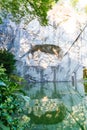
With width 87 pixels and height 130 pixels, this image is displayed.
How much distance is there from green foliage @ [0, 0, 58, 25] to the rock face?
6.81 m

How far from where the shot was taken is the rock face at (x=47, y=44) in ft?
62.2

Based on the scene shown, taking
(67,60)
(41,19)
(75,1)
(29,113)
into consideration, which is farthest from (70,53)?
(29,113)

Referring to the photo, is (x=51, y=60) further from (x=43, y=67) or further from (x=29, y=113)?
(x=29, y=113)

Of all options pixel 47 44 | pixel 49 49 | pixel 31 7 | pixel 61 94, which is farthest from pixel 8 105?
pixel 49 49

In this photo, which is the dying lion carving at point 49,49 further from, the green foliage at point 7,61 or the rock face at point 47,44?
the green foliage at point 7,61

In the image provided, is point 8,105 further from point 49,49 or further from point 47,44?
point 49,49

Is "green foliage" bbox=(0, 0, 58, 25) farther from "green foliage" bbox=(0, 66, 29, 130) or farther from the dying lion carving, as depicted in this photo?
the dying lion carving

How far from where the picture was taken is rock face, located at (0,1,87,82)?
62.2 feet

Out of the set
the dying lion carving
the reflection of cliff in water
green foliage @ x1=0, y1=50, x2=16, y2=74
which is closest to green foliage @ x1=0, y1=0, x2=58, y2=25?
the reflection of cliff in water

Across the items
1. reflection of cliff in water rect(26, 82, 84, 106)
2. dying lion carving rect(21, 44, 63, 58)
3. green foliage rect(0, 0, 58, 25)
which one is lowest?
reflection of cliff in water rect(26, 82, 84, 106)

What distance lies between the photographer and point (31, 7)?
36.3 ft

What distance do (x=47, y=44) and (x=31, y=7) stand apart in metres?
8.73

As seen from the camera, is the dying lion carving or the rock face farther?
the dying lion carving

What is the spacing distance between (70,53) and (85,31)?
5.11 feet
